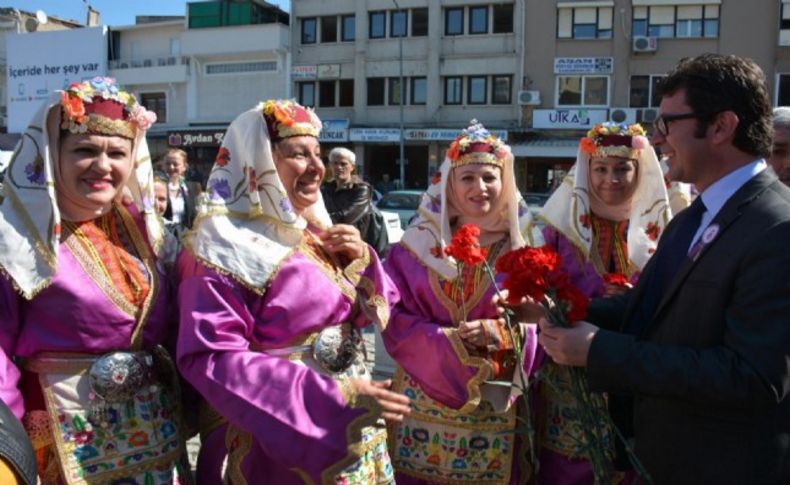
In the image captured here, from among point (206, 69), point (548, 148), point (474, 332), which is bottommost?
point (474, 332)

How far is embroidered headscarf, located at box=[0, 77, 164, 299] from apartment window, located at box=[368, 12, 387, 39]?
1087 inches

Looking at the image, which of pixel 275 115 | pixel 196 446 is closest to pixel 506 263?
pixel 275 115

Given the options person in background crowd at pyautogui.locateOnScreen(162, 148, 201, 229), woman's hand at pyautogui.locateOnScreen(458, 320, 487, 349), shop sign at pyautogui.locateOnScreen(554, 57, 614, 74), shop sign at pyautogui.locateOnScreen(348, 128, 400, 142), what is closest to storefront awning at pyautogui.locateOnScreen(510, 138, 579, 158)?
shop sign at pyautogui.locateOnScreen(554, 57, 614, 74)

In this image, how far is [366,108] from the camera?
2906 centimetres

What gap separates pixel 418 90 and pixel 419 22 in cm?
278

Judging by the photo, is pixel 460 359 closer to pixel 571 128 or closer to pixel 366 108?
pixel 571 128

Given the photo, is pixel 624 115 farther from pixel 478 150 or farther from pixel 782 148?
pixel 478 150

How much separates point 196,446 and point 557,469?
2591mm

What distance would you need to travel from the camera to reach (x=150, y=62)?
105 ft

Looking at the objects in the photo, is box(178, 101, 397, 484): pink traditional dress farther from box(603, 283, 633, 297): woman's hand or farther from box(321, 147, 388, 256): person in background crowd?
box(321, 147, 388, 256): person in background crowd

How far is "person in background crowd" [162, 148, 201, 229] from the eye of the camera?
660cm

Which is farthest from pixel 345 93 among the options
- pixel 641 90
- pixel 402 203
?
pixel 402 203

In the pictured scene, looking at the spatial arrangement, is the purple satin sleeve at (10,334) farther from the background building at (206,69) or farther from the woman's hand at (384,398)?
the background building at (206,69)

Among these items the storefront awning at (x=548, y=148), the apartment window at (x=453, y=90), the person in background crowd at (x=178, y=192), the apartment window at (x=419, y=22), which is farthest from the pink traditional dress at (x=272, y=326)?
the apartment window at (x=419, y=22)
